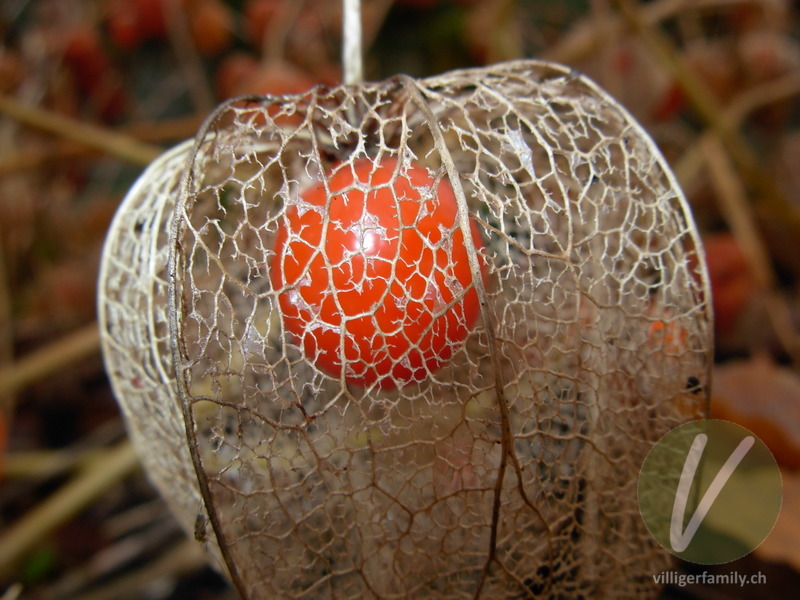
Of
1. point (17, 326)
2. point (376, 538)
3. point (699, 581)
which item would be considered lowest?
point (699, 581)

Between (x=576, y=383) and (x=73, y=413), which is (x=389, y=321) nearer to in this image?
(x=576, y=383)

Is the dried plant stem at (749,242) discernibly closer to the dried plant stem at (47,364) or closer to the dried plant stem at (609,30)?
the dried plant stem at (609,30)

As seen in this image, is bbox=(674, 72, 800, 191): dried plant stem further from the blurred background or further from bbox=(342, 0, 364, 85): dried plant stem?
bbox=(342, 0, 364, 85): dried plant stem

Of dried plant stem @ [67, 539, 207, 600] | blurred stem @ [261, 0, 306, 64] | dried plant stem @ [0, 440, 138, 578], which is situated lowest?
dried plant stem @ [67, 539, 207, 600]

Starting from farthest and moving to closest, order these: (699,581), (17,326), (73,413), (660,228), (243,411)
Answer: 1. (17,326)
2. (73,413)
3. (699,581)
4. (660,228)
5. (243,411)

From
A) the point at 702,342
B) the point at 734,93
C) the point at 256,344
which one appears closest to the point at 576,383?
the point at 702,342

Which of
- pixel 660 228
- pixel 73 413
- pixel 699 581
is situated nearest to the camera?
pixel 660 228

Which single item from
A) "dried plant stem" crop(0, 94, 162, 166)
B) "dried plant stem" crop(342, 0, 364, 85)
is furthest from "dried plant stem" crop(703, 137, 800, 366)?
"dried plant stem" crop(0, 94, 162, 166)
